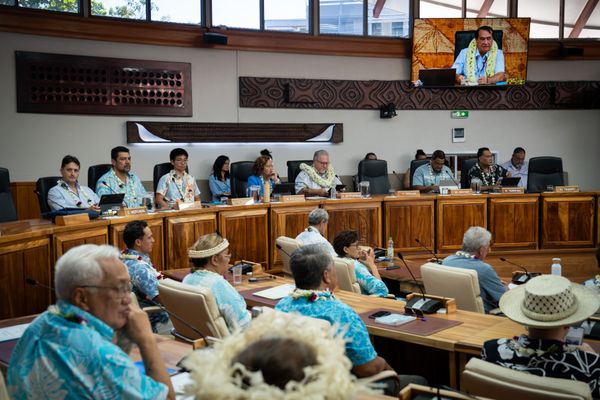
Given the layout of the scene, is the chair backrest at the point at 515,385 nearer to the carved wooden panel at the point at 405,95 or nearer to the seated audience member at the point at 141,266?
the seated audience member at the point at 141,266

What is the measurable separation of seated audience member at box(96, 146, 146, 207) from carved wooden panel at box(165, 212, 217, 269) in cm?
64

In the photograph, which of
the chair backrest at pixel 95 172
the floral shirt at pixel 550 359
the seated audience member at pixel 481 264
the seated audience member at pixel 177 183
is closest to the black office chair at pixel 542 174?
the seated audience member at pixel 481 264

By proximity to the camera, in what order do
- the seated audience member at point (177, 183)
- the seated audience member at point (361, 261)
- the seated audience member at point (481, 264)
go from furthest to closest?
the seated audience member at point (177, 183) → the seated audience member at point (361, 261) → the seated audience member at point (481, 264)

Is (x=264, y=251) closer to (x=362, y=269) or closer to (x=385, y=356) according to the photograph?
(x=362, y=269)

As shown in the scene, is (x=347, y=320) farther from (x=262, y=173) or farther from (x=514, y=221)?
(x=514, y=221)

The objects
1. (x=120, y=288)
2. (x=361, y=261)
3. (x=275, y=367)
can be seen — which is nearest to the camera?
(x=275, y=367)

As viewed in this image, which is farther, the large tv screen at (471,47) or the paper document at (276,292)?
the large tv screen at (471,47)

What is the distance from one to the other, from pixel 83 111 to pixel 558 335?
7.13 m

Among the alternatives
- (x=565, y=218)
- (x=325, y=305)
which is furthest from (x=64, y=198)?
(x=565, y=218)

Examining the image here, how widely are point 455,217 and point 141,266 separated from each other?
4.25m

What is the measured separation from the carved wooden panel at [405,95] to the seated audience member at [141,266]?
5.29m

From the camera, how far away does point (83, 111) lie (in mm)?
8180

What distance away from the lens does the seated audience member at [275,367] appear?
1.17 metres

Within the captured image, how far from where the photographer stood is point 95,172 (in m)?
6.45
